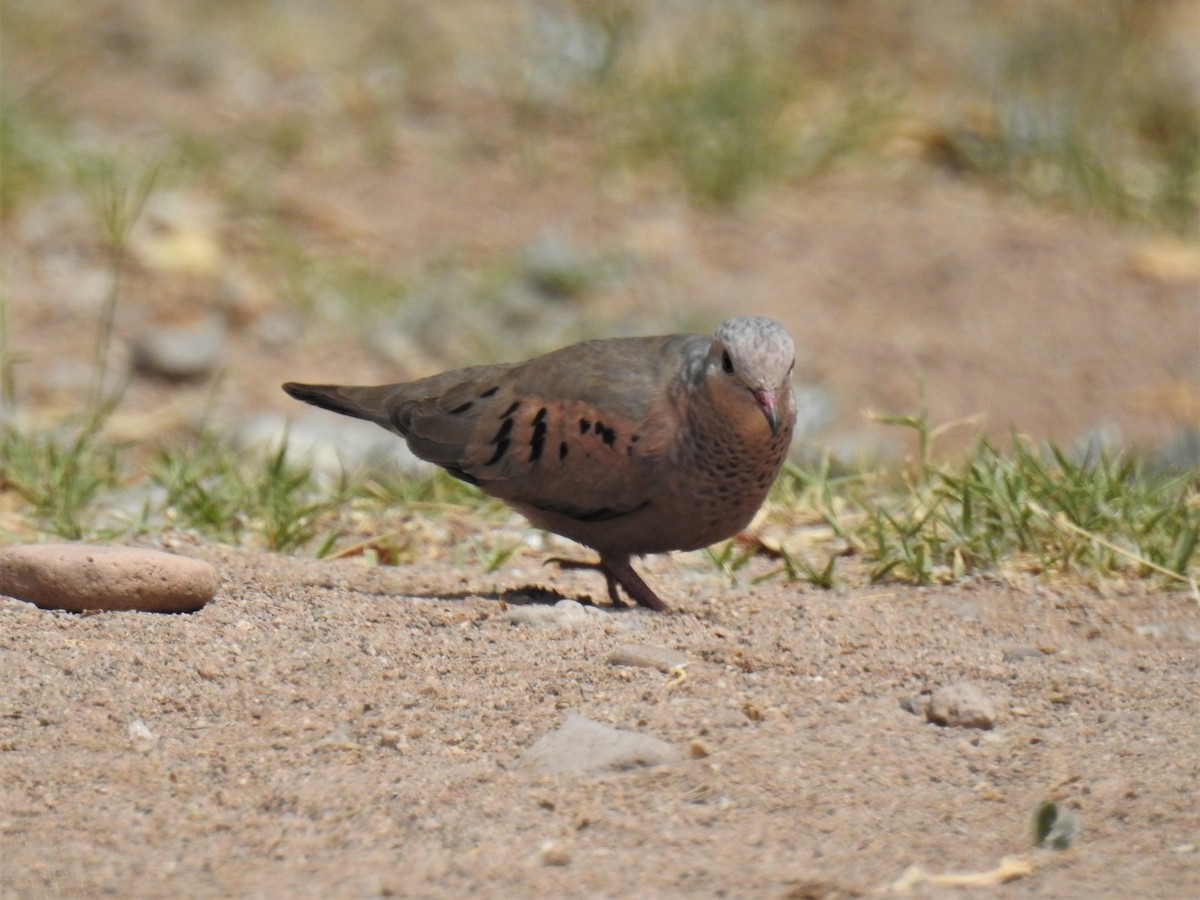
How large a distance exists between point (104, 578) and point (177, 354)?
3.58 meters

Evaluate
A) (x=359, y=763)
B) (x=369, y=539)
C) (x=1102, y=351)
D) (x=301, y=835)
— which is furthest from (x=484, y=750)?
(x=1102, y=351)

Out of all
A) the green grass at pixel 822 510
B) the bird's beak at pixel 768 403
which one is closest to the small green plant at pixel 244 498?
the green grass at pixel 822 510

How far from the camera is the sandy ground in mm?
2725

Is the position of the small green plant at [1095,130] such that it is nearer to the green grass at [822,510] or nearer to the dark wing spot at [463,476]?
the green grass at [822,510]

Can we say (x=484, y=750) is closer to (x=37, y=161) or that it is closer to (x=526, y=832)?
(x=526, y=832)

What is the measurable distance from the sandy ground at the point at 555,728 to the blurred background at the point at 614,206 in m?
1.74

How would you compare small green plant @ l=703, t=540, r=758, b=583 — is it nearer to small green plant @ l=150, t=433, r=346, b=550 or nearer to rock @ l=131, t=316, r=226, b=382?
small green plant @ l=150, t=433, r=346, b=550

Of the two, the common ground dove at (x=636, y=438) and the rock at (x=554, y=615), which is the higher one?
the common ground dove at (x=636, y=438)

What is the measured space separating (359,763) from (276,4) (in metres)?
9.16

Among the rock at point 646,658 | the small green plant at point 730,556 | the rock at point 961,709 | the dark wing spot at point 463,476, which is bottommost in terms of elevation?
the small green plant at point 730,556

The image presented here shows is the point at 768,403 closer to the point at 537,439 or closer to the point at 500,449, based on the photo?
the point at 537,439

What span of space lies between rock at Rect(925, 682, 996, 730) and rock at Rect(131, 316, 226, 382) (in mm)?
4506

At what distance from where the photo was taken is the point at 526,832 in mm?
2838

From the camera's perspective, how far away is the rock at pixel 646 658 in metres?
3.56
